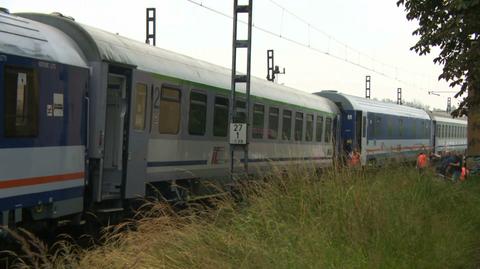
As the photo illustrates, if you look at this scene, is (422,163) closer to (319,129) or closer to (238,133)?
(238,133)

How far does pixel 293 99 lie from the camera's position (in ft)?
61.1

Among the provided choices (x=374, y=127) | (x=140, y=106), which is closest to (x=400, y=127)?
(x=374, y=127)

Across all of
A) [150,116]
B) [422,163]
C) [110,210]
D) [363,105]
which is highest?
[363,105]

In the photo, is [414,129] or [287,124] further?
[414,129]

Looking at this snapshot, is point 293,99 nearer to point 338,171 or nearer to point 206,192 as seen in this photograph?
point 206,192

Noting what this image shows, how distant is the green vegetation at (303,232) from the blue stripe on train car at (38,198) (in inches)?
55.7

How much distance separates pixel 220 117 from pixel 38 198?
6.21 metres

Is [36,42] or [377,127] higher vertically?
[36,42]

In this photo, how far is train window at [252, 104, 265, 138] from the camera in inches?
608

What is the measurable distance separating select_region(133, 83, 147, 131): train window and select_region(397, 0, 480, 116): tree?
5120 mm

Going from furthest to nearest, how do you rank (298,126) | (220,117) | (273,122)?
(298,126), (273,122), (220,117)

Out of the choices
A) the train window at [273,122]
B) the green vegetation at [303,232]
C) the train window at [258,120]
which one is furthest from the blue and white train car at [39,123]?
the train window at [273,122]

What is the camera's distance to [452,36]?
10344 millimetres

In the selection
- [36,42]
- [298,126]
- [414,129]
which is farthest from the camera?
[414,129]
